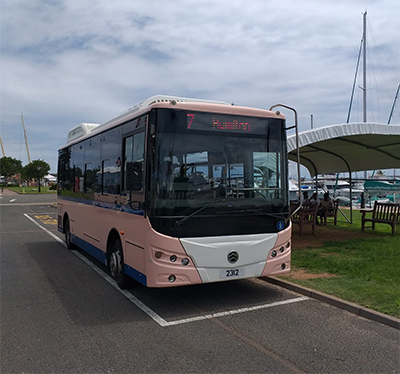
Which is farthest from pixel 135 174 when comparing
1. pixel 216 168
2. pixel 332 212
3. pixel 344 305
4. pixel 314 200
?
pixel 332 212

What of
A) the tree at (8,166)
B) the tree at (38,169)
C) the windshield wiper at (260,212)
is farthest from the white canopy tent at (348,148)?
the tree at (8,166)

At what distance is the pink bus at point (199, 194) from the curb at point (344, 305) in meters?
0.53

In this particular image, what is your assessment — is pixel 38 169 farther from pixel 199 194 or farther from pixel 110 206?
pixel 199 194

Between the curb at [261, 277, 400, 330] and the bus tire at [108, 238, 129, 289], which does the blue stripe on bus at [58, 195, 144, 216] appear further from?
the curb at [261, 277, 400, 330]

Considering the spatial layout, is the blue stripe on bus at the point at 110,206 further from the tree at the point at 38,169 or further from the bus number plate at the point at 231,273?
the tree at the point at 38,169

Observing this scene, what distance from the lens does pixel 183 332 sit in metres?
5.21

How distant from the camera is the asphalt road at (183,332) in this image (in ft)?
14.2

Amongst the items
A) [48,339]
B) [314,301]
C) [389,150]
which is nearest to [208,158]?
[314,301]

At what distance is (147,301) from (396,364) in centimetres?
364

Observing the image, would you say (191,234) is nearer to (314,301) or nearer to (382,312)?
(314,301)

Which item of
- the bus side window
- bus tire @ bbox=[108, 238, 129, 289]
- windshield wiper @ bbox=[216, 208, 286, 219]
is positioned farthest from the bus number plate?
bus tire @ bbox=[108, 238, 129, 289]

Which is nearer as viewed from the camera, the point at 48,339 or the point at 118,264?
the point at 48,339

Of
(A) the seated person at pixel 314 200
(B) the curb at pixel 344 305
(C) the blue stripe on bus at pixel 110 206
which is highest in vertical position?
(C) the blue stripe on bus at pixel 110 206

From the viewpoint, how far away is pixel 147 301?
21.6 feet
